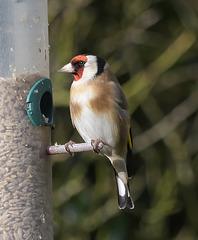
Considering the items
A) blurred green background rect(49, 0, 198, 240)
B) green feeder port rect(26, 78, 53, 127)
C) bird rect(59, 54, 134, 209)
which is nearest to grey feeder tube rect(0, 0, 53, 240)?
green feeder port rect(26, 78, 53, 127)

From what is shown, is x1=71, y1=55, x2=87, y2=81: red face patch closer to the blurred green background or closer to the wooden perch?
the wooden perch

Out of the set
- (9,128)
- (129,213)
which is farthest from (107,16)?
(9,128)

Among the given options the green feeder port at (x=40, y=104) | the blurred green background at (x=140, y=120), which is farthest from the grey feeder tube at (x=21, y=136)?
the blurred green background at (x=140, y=120)

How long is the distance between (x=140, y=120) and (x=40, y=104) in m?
2.38

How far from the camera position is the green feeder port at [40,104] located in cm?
313

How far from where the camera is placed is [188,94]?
5.61 m

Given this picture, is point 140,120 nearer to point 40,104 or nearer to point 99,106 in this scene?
point 99,106

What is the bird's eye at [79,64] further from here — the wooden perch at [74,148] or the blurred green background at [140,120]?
the blurred green background at [140,120]

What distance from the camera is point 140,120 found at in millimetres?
5578

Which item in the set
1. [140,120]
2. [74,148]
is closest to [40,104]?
[74,148]

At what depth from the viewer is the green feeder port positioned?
313 cm

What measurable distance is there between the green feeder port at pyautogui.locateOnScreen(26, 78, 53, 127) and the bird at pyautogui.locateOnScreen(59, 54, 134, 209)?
16cm

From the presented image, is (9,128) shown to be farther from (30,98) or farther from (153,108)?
(153,108)

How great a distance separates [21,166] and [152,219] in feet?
8.34
